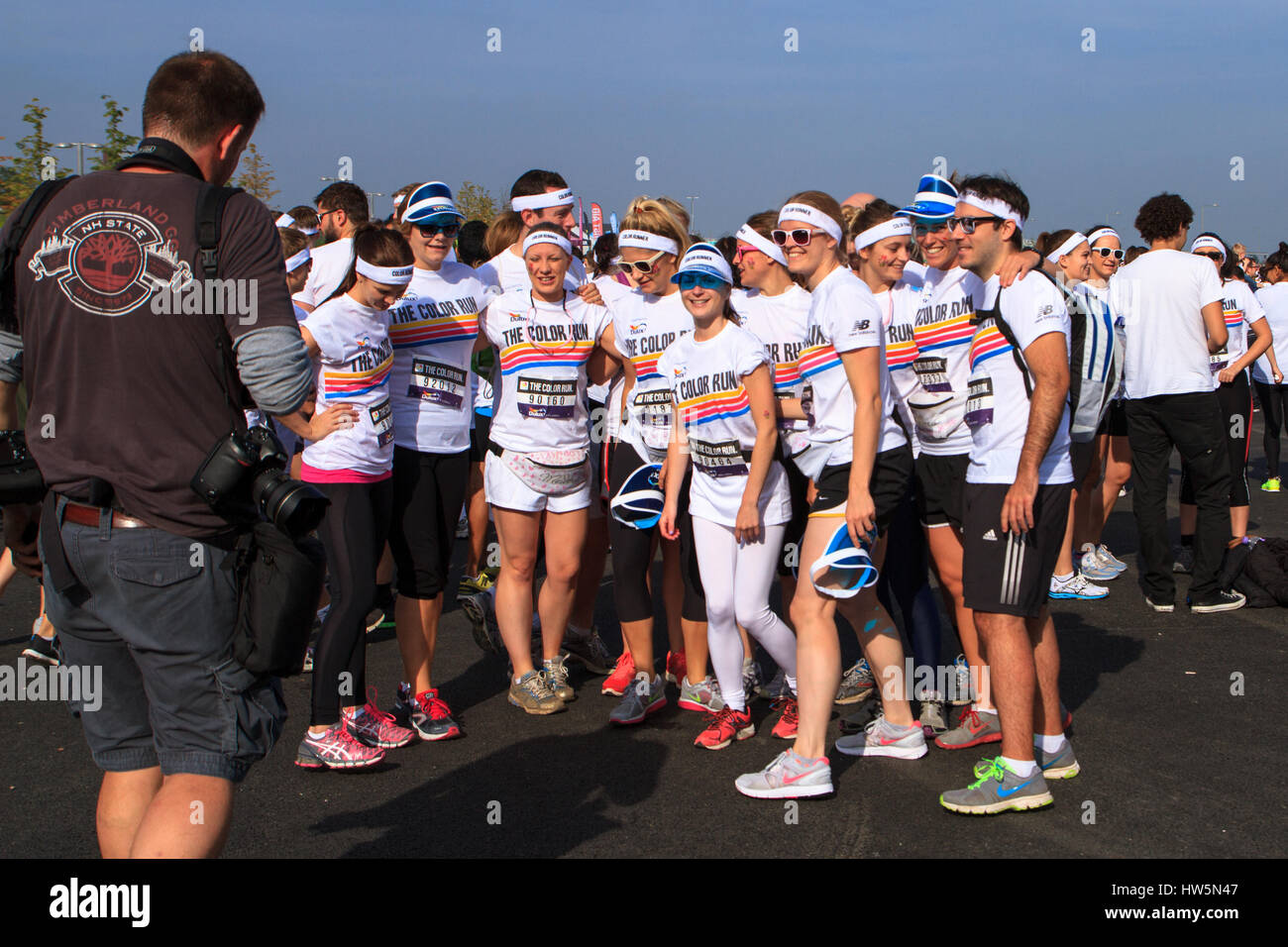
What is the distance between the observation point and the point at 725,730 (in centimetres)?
501

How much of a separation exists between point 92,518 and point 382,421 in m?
2.28

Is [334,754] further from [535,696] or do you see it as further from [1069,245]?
[1069,245]

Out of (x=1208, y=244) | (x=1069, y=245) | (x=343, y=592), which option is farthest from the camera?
(x=1208, y=244)

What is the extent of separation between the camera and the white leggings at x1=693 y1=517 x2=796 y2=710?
15.8 feet

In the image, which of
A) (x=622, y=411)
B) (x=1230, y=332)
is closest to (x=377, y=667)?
(x=622, y=411)

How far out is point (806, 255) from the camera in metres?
4.59

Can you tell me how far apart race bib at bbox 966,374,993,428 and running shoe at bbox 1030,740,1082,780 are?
132 cm

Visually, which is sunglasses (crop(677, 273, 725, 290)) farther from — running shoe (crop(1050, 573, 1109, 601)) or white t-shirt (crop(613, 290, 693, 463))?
running shoe (crop(1050, 573, 1109, 601))

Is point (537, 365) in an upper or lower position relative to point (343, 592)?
upper

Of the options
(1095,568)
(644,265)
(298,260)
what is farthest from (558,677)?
(1095,568)

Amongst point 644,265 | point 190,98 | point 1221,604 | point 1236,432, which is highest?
point 190,98

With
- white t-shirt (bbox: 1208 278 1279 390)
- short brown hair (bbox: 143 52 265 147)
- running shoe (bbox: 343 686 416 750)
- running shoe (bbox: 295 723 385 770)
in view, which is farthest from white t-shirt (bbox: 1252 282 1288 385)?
short brown hair (bbox: 143 52 265 147)

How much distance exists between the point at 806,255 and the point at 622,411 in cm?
156

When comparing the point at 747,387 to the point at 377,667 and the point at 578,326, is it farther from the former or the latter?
the point at 377,667
